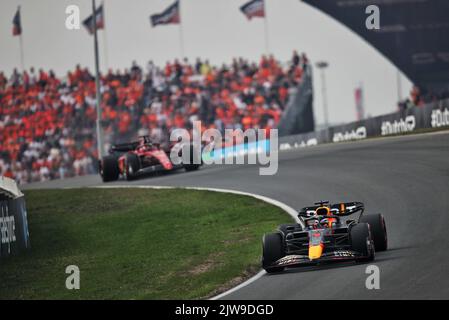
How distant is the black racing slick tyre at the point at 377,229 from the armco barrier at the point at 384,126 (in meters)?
16.2

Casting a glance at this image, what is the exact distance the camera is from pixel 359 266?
43.7ft

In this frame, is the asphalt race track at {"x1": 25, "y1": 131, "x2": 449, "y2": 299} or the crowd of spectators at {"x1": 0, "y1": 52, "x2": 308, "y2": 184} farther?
the crowd of spectators at {"x1": 0, "y1": 52, "x2": 308, "y2": 184}

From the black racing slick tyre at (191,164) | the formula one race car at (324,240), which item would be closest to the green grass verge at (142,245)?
the formula one race car at (324,240)

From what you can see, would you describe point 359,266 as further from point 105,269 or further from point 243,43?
point 243,43

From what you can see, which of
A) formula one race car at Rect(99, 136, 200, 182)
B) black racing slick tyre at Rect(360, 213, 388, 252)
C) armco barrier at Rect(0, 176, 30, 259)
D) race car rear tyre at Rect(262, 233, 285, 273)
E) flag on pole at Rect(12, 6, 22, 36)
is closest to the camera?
race car rear tyre at Rect(262, 233, 285, 273)

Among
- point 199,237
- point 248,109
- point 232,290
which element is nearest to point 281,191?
point 199,237

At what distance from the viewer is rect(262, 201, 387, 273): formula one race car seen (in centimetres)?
1344

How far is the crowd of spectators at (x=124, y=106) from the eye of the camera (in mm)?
40250

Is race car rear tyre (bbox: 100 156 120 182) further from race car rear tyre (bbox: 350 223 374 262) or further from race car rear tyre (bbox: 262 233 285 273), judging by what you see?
race car rear tyre (bbox: 350 223 374 262)

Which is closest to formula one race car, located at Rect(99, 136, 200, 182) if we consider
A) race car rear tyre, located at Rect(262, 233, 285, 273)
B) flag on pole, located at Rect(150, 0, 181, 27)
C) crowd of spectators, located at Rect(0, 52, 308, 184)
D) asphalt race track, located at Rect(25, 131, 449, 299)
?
asphalt race track, located at Rect(25, 131, 449, 299)

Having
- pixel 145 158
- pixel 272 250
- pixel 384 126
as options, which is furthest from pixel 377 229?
pixel 384 126

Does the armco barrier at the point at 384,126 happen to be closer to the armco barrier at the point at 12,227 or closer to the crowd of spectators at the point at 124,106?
the crowd of spectators at the point at 124,106

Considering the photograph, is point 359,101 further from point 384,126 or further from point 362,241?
point 362,241

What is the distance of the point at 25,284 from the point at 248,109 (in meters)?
24.1
